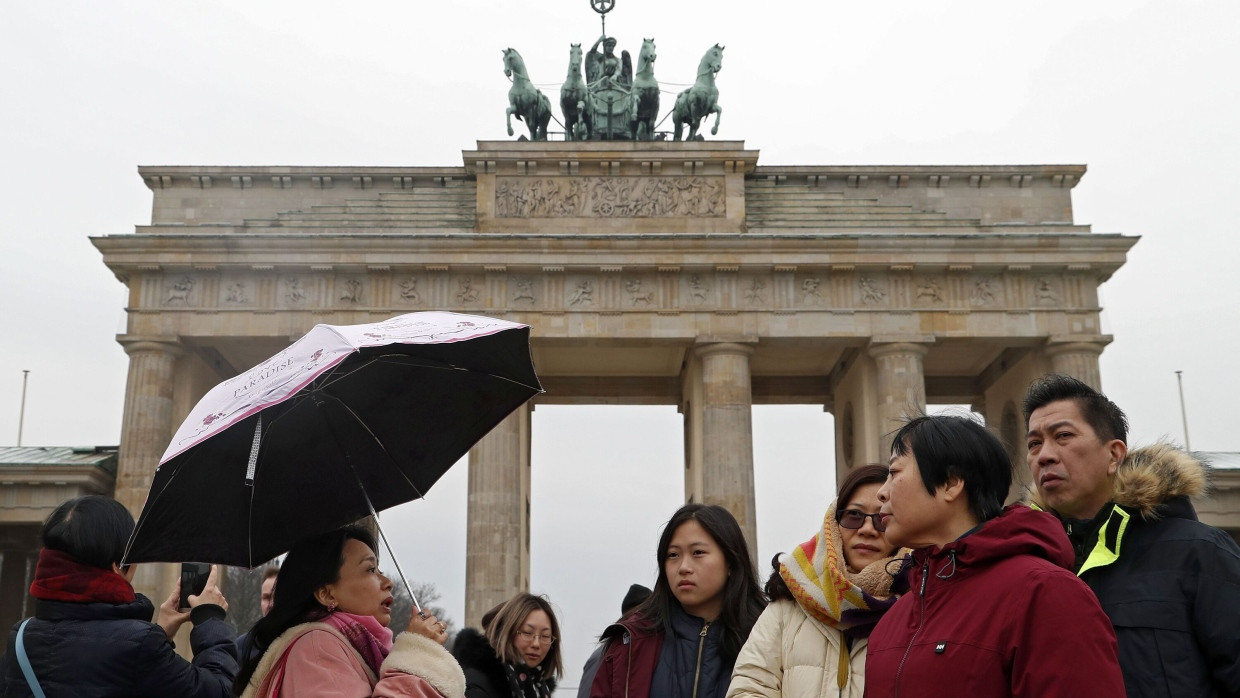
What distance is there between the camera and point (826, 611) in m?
4.57

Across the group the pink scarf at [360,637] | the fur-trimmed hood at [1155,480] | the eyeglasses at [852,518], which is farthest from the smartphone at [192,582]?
the fur-trimmed hood at [1155,480]

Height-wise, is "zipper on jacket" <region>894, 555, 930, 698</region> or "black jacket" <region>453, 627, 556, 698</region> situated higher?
"zipper on jacket" <region>894, 555, 930, 698</region>

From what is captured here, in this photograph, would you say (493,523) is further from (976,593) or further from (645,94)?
(976,593)

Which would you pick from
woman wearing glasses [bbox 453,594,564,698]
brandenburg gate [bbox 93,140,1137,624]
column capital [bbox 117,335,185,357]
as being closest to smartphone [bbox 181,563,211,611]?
woman wearing glasses [bbox 453,594,564,698]

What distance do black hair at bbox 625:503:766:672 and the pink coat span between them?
161 cm

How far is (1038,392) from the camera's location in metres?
4.87

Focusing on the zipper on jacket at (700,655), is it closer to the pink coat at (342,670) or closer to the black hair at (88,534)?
the pink coat at (342,670)

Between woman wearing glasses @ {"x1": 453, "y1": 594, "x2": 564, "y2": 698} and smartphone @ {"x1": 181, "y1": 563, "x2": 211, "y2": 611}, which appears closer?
smartphone @ {"x1": 181, "y1": 563, "x2": 211, "y2": 611}

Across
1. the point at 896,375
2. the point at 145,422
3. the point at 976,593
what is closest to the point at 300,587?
the point at 976,593

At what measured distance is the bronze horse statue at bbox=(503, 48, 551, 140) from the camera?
104 ft

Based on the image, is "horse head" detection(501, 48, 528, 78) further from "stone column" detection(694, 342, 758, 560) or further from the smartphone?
the smartphone

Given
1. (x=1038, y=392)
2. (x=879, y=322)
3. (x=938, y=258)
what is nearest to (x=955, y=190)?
(x=938, y=258)

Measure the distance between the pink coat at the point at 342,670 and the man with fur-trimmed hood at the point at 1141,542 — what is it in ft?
7.94

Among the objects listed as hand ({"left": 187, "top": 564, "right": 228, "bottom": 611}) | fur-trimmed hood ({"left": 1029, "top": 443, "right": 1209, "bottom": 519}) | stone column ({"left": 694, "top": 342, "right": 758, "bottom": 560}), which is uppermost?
stone column ({"left": 694, "top": 342, "right": 758, "bottom": 560})
